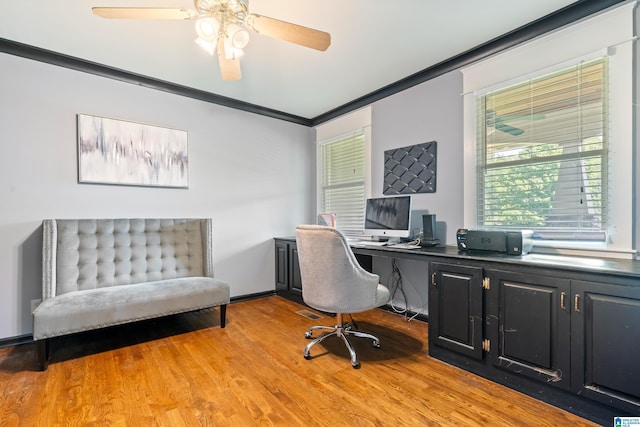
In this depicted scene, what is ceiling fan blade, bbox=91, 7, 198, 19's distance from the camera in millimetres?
1575

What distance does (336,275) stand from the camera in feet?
6.88

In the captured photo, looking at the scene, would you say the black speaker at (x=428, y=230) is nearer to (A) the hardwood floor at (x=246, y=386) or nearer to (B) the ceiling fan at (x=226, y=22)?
(A) the hardwood floor at (x=246, y=386)

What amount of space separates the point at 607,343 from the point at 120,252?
143 inches

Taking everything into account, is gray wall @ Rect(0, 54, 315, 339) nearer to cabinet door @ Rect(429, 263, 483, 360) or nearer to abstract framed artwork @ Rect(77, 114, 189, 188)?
abstract framed artwork @ Rect(77, 114, 189, 188)

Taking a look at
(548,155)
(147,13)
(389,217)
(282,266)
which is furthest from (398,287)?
(147,13)

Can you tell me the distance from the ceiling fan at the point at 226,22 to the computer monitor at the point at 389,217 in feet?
5.22

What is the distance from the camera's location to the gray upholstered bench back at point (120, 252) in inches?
99.4

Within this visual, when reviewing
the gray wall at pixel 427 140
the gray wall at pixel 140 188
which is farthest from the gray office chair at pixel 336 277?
the gray wall at pixel 140 188

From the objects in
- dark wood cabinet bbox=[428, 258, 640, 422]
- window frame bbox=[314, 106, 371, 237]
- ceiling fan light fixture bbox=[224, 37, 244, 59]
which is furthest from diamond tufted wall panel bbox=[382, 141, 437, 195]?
ceiling fan light fixture bbox=[224, 37, 244, 59]

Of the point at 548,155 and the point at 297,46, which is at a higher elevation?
the point at 297,46

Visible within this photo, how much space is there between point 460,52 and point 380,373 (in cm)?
272

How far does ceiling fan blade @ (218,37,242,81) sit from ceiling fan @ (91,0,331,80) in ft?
0.07

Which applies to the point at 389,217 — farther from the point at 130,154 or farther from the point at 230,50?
the point at 130,154

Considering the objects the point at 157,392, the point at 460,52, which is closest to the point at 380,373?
the point at 157,392
